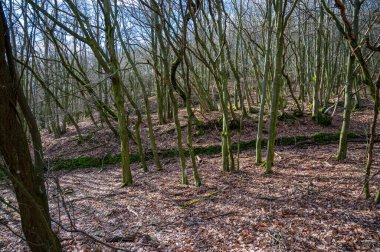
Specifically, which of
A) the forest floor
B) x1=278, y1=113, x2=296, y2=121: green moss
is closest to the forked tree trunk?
the forest floor

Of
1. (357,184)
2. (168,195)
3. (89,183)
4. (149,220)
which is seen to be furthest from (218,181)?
(89,183)

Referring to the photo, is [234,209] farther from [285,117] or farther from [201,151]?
[285,117]

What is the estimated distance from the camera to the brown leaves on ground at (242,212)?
4.05 meters

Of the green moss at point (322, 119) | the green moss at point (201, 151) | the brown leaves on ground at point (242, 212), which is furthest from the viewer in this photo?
the green moss at point (322, 119)

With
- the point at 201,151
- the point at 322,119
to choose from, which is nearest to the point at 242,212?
the point at 201,151

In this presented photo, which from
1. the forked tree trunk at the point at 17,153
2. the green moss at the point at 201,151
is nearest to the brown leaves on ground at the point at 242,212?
the forked tree trunk at the point at 17,153

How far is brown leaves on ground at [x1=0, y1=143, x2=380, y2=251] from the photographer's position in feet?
13.3

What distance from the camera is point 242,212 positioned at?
200 inches

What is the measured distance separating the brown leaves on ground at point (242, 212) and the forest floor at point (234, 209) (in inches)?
0.5

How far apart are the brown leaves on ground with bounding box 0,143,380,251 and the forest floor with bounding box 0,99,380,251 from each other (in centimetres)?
1

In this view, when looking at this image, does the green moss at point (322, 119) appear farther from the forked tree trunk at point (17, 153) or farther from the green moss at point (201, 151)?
the forked tree trunk at point (17, 153)

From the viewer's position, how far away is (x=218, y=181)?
279 inches

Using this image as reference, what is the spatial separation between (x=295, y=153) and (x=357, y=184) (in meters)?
3.39

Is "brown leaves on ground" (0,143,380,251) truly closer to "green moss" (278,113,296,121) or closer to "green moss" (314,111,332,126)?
"green moss" (314,111,332,126)
